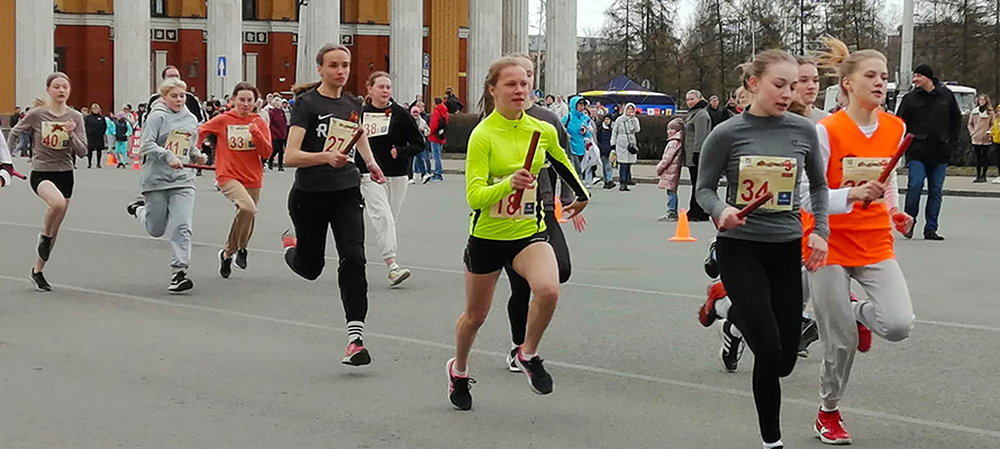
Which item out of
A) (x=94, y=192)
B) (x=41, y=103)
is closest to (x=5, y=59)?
(x=94, y=192)

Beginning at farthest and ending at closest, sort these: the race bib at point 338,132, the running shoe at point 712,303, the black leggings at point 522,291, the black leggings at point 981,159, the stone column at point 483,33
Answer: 1. the stone column at point 483,33
2. the black leggings at point 981,159
3. the race bib at point 338,132
4. the running shoe at point 712,303
5. the black leggings at point 522,291

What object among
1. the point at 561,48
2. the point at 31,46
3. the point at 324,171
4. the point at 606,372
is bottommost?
the point at 606,372

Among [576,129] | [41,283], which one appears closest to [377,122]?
[41,283]

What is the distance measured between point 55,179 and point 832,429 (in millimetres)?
8102

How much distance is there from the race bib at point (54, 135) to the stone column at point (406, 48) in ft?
145

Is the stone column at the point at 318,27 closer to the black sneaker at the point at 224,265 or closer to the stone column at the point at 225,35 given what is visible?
the stone column at the point at 225,35

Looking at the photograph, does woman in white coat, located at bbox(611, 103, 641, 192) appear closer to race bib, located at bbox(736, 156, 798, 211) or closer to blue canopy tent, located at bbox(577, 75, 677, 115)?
race bib, located at bbox(736, 156, 798, 211)

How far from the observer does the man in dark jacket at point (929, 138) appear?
54.9 feet

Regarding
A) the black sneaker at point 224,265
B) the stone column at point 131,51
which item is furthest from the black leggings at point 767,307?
the stone column at point 131,51

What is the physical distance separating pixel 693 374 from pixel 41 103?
23.0 ft

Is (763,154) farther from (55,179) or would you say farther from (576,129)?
(576,129)

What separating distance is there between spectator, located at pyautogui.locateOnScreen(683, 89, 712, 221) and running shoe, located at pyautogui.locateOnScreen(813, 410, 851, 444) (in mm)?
13439

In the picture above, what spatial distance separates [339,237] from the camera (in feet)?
28.2

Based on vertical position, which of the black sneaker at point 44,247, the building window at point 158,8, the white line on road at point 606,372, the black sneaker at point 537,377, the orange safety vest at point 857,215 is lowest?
the white line on road at point 606,372
